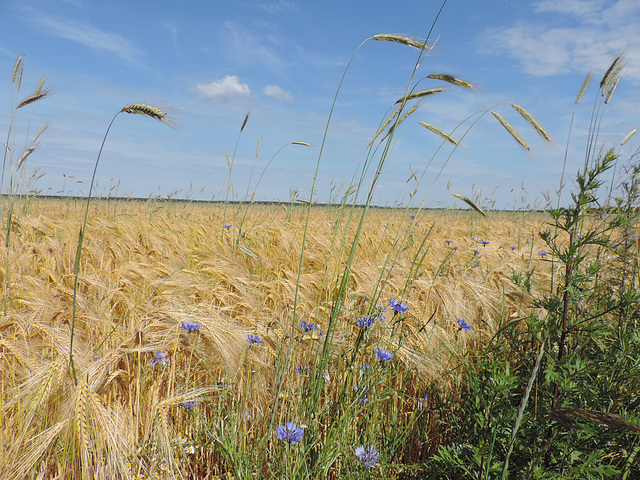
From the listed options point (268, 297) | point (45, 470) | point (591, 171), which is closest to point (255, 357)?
point (268, 297)

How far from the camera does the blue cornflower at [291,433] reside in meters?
1.12

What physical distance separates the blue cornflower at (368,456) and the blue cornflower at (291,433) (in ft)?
0.67

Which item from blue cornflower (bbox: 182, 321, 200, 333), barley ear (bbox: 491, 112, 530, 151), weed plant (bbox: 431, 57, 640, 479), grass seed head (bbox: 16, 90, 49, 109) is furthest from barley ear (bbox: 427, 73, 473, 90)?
grass seed head (bbox: 16, 90, 49, 109)

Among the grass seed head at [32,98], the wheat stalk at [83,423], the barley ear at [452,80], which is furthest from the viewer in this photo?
the grass seed head at [32,98]

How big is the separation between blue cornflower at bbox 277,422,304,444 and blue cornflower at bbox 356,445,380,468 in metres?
0.20

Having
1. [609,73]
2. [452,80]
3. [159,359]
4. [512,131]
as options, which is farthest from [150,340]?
[609,73]

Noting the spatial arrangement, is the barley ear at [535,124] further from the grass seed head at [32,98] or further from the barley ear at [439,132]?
the grass seed head at [32,98]

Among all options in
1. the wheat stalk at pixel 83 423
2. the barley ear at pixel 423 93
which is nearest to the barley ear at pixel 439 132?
the barley ear at pixel 423 93

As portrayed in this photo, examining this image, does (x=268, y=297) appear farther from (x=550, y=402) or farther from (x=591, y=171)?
(x=591, y=171)

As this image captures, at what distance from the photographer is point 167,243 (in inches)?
128

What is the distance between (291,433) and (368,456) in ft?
0.90

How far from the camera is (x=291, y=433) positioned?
3.73 feet

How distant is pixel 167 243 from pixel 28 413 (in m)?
2.17

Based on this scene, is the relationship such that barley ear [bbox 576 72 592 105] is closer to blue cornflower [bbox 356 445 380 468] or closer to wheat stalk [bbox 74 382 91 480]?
blue cornflower [bbox 356 445 380 468]
